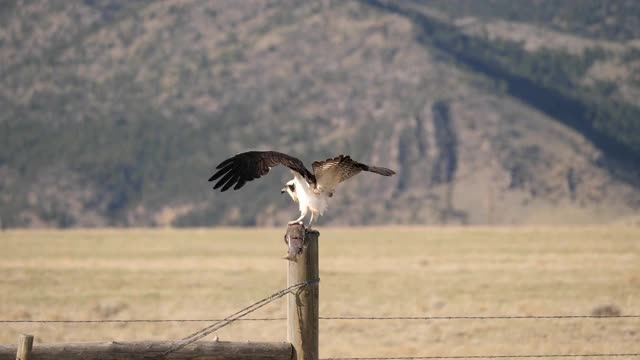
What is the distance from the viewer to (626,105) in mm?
134125

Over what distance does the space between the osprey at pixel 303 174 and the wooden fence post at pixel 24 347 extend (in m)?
1.20

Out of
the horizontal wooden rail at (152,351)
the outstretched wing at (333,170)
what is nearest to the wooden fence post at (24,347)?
the horizontal wooden rail at (152,351)

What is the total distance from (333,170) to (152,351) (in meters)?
1.30

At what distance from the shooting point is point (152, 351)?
23.1ft

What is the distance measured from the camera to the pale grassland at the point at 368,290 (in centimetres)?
1816

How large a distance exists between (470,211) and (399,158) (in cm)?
835

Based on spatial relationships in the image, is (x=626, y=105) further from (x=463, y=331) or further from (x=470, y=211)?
(x=463, y=331)

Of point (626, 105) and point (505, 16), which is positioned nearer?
point (626, 105)

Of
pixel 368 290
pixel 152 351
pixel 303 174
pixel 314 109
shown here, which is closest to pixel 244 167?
pixel 303 174

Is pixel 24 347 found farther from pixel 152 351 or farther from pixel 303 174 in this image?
pixel 303 174

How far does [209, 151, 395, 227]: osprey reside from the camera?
7.32m

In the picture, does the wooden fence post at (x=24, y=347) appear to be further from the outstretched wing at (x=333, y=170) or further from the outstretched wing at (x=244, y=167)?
the outstretched wing at (x=333, y=170)

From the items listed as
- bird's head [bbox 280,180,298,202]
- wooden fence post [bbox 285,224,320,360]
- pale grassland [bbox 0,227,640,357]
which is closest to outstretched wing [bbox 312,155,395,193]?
bird's head [bbox 280,180,298,202]

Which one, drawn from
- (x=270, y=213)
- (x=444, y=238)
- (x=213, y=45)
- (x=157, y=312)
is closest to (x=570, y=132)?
(x=270, y=213)
